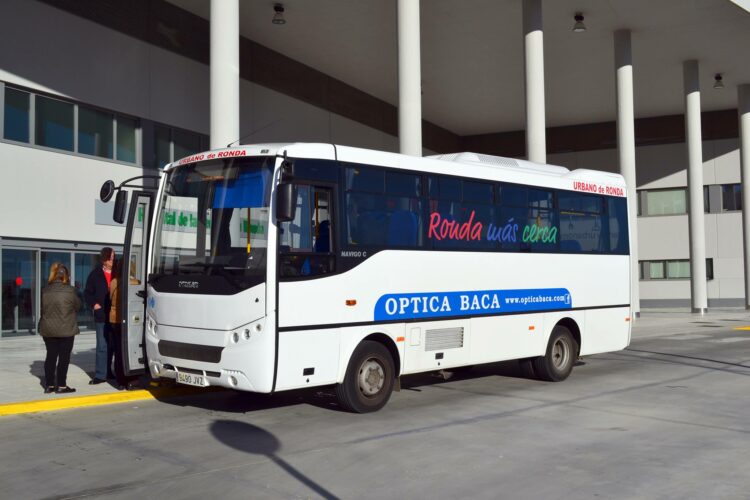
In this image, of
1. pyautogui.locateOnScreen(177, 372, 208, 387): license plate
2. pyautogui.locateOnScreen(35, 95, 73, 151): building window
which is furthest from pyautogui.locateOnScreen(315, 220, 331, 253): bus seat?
pyautogui.locateOnScreen(35, 95, 73, 151): building window

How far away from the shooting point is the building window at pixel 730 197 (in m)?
43.3

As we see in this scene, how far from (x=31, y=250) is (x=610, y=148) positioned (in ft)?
107

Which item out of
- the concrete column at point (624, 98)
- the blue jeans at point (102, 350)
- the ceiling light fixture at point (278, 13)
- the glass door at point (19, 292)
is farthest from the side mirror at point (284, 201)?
the concrete column at point (624, 98)

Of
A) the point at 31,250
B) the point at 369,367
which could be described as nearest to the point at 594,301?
the point at 369,367

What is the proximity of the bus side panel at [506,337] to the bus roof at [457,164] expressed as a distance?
2.12 m

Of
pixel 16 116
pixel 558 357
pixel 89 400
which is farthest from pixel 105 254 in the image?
pixel 16 116

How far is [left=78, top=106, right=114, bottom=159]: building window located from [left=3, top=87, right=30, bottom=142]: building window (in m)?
1.72

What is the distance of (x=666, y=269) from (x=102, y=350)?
38.1m

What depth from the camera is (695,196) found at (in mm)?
34250

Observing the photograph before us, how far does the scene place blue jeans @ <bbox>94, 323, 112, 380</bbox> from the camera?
1217cm

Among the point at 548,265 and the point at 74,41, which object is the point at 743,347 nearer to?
the point at 548,265

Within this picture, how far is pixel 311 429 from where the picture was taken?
30.3 feet

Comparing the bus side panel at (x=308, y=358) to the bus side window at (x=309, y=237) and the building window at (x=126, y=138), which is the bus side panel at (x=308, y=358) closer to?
the bus side window at (x=309, y=237)

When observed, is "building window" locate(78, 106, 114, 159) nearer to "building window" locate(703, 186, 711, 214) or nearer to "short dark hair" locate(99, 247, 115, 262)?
"short dark hair" locate(99, 247, 115, 262)
